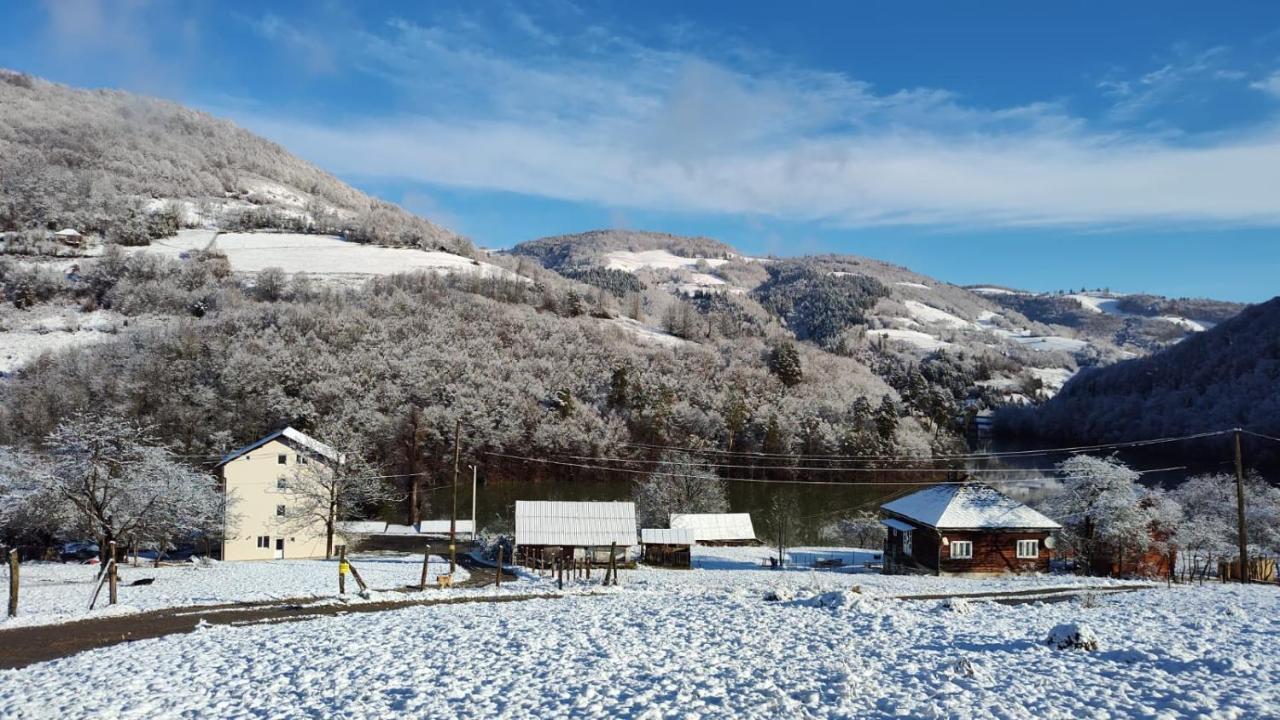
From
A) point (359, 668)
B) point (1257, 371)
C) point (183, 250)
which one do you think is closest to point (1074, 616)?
point (359, 668)

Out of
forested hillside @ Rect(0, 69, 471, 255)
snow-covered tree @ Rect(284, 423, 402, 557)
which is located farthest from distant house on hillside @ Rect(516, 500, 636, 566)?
forested hillside @ Rect(0, 69, 471, 255)

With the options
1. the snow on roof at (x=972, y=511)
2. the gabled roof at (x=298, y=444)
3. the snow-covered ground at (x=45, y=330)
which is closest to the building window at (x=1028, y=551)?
the snow on roof at (x=972, y=511)

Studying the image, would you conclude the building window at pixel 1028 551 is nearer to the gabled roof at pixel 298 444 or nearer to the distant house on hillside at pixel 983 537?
the distant house on hillside at pixel 983 537

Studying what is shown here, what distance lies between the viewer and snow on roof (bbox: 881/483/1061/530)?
120ft

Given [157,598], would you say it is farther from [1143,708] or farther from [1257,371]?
[1257,371]

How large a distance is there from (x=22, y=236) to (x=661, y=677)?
14469 cm

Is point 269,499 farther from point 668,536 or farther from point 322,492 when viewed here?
point 668,536

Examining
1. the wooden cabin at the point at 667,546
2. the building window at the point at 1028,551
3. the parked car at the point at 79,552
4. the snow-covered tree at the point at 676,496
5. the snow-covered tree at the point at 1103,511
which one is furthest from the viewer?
the snow-covered tree at the point at 676,496

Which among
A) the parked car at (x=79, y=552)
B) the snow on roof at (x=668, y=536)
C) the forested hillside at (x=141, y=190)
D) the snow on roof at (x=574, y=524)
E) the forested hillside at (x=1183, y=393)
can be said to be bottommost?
the parked car at (x=79, y=552)

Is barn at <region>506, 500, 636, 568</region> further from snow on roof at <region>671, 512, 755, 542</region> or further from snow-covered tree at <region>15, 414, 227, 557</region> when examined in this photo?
snow-covered tree at <region>15, 414, 227, 557</region>

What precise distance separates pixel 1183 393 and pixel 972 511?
109151 mm

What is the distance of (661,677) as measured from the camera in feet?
39.2

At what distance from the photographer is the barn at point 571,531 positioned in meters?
40.7

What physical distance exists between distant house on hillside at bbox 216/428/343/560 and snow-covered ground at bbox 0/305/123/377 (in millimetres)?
51958
